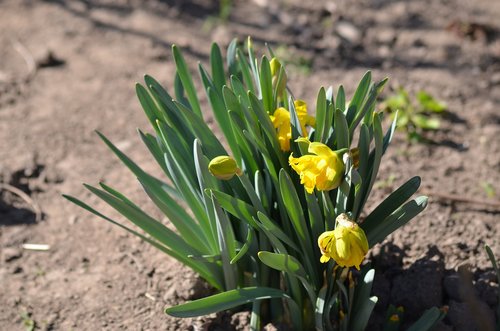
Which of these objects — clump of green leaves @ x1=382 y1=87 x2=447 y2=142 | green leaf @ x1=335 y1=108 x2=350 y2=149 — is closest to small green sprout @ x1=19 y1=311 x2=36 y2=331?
green leaf @ x1=335 y1=108 x2=350 y2=149

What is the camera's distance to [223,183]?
209cm

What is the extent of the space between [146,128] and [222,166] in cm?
167

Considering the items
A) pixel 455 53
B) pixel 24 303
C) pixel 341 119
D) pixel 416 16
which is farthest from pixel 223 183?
pixel 416 16

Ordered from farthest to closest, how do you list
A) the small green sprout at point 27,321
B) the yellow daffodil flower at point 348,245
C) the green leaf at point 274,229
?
1. the small green sprout at point 27,321
2. the green leaf at point 274,229
3. the yellow daffodil flower at point 348,245

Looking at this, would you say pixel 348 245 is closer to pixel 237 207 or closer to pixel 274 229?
pixel 274 229

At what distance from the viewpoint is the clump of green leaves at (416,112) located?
328 centimetres

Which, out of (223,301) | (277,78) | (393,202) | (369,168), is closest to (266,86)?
(277,78)

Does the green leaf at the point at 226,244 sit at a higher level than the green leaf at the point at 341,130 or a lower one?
lower

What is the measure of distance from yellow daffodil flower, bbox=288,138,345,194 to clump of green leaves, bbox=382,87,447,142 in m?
1.53

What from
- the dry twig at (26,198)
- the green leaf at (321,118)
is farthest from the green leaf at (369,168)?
the dry twig at (26,198)

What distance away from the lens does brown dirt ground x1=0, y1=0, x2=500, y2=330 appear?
7.86 ft

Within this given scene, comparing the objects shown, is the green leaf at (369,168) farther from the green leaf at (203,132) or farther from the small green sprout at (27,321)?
the small green sprout at (27,321)

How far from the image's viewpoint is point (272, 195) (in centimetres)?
210

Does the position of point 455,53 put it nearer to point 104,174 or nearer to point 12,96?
point 104,174
